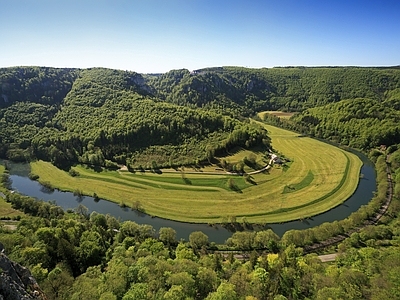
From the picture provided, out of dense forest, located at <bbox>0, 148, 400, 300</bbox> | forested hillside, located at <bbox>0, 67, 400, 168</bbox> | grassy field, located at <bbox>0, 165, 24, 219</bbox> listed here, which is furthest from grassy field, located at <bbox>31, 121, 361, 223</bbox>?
grassy field, located at <bbox>0, 165, 24, 219</bbox>

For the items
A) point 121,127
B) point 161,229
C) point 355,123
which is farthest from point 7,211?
point 355,123

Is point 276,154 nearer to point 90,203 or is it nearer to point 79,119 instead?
point 90,203

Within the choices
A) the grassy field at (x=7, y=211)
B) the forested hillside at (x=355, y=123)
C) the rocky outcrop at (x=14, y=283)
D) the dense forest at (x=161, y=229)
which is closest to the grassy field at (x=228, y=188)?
the dense forest at (x=161, y=229)

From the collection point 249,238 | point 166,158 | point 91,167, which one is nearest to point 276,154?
point 166,158

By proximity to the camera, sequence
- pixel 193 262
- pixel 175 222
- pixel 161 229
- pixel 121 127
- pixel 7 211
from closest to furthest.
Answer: pixel 193 262 → pixel 161 229 → pixel 7 211 → pixel 175 222 → pixel 121 127

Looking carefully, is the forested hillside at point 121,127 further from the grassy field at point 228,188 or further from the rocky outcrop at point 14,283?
the rocky outcrop at point 14,283

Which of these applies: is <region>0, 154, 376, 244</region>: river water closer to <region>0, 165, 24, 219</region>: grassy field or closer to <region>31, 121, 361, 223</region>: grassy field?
<region>31, 121, 361, 223</region>: grassy field

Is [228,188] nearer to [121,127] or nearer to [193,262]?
[193,262]
